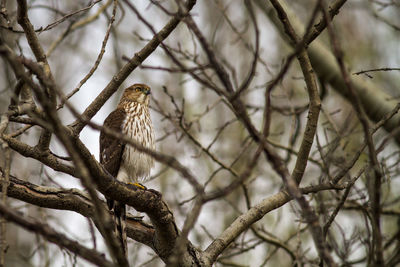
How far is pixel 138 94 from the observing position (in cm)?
663

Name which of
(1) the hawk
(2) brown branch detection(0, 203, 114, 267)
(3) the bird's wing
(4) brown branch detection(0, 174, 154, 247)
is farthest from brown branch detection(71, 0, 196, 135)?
(2) brown branch detection(0, 203, 114, 267)

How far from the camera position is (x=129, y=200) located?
3.74 meters

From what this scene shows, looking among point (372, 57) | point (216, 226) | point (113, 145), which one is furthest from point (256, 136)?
point (372, 57)

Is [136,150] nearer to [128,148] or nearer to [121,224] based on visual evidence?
[128,148]

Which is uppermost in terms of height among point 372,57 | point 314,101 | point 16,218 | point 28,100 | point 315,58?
point 372,57

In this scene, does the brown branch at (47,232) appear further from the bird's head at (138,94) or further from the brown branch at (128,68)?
the bird's head at (138,94)

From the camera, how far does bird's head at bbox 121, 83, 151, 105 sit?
21.4 feet

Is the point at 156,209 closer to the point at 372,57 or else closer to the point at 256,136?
the point at 256,136

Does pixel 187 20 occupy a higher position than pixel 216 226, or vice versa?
pixel 216 226

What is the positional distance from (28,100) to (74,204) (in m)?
1.15

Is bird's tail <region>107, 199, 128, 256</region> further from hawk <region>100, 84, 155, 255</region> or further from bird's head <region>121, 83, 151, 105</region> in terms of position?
bird's head <region>121, 83, 151, 105</region>

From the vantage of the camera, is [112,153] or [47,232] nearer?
[47,232]

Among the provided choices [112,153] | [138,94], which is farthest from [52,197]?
[138,94]

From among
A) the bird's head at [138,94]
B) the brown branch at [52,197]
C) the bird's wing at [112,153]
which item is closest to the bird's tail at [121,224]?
the brown branch at [52,197]
